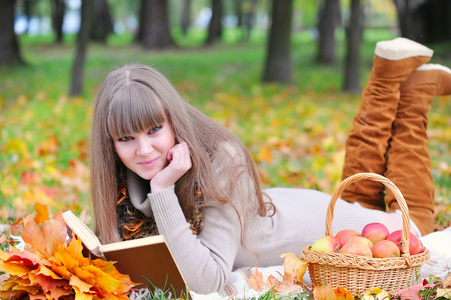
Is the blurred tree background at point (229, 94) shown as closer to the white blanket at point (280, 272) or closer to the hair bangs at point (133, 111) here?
the hair bangs at point (133, 111)

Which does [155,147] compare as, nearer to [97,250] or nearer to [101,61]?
[97,250]

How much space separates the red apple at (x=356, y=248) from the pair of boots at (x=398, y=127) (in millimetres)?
1147

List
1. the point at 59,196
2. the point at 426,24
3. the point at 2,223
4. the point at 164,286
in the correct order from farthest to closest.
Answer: the point at 426,24, the point at 59,196, the point at 2,223, the point at 164,286

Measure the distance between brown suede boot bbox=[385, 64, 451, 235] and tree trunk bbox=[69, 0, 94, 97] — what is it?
6.42 meters

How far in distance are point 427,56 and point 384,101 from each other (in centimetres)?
36

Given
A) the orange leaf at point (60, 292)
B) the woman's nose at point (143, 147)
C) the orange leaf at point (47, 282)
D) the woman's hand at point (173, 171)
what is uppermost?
the woman's nose at point (143, 147)

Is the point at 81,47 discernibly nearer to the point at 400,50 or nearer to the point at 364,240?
the point at 400,50

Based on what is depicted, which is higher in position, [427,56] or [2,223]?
[427,56]

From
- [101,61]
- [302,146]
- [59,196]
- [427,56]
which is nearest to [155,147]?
[427,56]

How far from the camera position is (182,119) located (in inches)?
91.0

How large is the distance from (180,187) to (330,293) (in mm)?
762

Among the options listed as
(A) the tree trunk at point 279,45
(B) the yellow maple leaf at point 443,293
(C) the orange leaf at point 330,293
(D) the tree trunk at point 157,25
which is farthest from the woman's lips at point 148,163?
(D) the tree trunk at point 157,25

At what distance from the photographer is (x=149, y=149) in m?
2.19

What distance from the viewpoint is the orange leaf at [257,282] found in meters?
2.27
